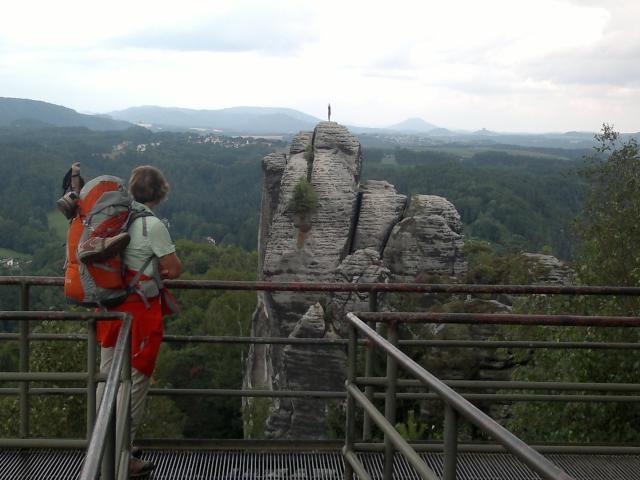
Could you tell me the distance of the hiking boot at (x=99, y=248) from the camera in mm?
4180

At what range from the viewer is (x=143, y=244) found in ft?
14.8

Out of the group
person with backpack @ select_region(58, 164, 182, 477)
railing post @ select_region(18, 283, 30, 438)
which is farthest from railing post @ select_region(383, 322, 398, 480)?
railing post @ select_region(18, 283, 30, 438)

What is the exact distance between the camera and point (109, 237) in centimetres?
428

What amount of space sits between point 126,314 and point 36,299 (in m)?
79.5

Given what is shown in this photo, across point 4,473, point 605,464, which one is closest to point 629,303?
point 605,464

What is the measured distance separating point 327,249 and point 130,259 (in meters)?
26.6

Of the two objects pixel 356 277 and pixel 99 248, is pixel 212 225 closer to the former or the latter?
pixel 356 277

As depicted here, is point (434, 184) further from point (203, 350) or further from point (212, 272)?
point (203, 350)

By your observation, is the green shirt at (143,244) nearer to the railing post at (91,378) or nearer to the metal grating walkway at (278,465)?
the railing post at (91,378)

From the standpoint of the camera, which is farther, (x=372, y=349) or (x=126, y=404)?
(x=372, y=349)

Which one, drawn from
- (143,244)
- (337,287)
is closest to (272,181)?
(337,287)

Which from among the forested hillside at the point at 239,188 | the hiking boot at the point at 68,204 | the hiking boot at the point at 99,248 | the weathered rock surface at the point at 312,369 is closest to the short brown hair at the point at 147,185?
the hiking boot at the point at 68,204

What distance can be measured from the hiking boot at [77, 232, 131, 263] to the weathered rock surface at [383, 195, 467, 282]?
82.3 feet

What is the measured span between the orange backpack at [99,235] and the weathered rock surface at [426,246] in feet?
81.9
